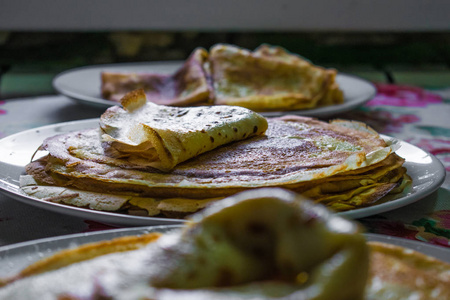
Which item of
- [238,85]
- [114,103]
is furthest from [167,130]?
[238,85]

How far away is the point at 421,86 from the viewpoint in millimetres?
2473

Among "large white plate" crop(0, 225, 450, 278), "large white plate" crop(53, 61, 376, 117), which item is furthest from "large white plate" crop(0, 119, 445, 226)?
"large white plate" crop(53, 61, 376, 117)

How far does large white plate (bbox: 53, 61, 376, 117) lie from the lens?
1.74m

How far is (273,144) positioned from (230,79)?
3.15ft

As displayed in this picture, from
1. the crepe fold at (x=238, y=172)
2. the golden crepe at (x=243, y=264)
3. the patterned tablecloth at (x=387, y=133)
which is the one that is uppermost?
the golden crepe at (x=243, y=264)

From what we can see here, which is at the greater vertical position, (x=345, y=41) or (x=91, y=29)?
(x=91, y=29)

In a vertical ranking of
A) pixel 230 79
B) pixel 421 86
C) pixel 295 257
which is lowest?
pixel 421 86

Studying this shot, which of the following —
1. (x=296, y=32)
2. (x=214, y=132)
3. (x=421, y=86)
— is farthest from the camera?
(x=296, y=32)

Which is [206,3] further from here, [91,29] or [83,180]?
[83,180]

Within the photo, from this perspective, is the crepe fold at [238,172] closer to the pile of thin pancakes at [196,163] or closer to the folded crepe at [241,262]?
the pile of thin pancakes at [196,163]

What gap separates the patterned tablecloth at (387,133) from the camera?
87cm

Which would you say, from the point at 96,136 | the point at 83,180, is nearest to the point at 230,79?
the point at 96,136

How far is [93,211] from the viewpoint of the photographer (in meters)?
0.80

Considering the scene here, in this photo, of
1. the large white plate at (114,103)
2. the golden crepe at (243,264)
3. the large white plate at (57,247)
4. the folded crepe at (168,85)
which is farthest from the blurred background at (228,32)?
the golden crepe at (243,264)
